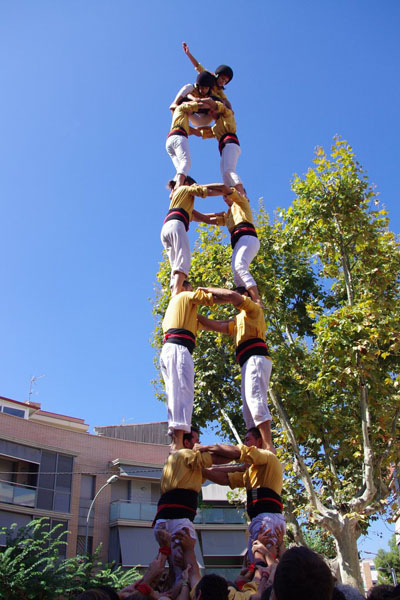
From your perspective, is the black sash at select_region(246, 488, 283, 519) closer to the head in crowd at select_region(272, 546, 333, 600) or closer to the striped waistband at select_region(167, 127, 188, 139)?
the head in crowd at select_region(272, 546, 333, 600)

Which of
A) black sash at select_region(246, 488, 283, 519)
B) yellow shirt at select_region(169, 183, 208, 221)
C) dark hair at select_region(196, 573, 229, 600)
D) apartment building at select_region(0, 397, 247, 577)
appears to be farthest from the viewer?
apartment building at select_region(0, 397, 247, 577)

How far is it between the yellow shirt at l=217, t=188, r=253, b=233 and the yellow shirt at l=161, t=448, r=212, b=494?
12.0ft

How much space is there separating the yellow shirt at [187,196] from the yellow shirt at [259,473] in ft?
11.9

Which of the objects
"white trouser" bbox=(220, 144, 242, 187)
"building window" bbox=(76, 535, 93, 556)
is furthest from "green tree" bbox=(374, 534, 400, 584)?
"white trouser" bbox=(220, 144, 242, 187)

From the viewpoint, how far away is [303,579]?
7.08ft

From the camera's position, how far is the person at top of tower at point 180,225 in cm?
772

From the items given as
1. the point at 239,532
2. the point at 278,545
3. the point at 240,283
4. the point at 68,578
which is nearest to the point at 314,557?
the point at 278,545

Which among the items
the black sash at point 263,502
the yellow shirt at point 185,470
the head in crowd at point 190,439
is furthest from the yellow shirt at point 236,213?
the black sash at point 263,502

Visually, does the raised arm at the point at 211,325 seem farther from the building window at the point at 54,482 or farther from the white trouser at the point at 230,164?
the building window at the point at 54,482

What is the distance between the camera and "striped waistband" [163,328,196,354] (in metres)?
6.86

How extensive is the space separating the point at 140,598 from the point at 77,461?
22.3m

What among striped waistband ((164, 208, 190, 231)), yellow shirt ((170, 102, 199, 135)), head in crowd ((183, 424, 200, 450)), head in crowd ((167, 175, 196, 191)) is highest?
yellow shirt ((170, 102, 199, 135))

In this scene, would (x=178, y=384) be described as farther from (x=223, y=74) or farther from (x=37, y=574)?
(x=37, y=574)

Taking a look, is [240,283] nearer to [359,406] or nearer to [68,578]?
[359,406]
